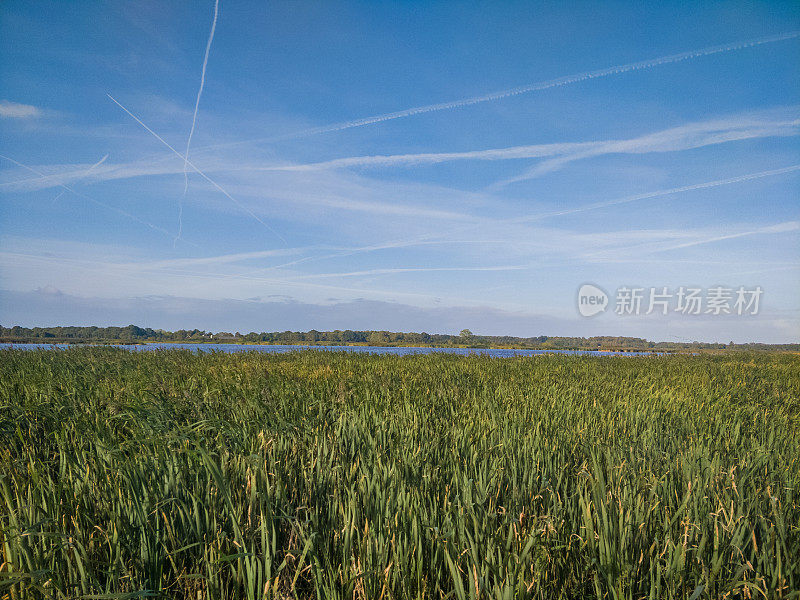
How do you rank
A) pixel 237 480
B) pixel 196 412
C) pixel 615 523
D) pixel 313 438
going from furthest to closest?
pixel 196 412 < pixel 313 438 < pixel 237 480 < pixel 615 523

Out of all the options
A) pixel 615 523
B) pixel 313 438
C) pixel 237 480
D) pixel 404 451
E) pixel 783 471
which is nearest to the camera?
pixel 615 523

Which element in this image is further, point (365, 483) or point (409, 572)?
point (365, 483)

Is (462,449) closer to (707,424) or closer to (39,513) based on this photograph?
(39,513)

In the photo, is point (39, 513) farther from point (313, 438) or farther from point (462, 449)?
point (462, 449)

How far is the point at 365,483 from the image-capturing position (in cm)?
246

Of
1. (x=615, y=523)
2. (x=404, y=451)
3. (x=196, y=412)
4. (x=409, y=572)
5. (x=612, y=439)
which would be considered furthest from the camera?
(x=196, y=412)

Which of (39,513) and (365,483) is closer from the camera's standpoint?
(39,513)

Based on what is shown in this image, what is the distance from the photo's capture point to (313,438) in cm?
371

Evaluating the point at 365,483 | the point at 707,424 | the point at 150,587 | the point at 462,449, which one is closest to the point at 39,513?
the point at 150,587

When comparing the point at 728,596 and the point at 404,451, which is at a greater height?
the point at 404,451

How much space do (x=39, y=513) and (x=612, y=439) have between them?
4.63 meters

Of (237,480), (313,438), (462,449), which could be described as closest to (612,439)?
(462,449)

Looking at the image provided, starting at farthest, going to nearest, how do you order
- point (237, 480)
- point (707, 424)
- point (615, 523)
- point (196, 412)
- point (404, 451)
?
point (707, 424) < point (196, 412) < point (404, 451) < point (237, 480) < point (615, 523)

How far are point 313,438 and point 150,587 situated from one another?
1.92 metres
